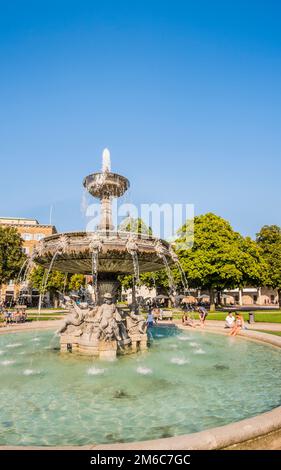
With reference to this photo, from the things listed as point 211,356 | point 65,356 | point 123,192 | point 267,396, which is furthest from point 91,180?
point 267,396

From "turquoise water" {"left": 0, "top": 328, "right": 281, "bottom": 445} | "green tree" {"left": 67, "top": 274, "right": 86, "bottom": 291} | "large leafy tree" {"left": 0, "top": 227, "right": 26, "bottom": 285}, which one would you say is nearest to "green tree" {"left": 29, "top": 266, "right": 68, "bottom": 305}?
"green tree" {"left": 67, "top": 274, "right": 86, "bottom": 291}

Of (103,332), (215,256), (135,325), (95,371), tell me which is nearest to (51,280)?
(215,256)

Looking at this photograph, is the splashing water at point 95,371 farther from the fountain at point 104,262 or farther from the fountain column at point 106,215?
the fountain column at point 106,215

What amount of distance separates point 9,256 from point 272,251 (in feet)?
130

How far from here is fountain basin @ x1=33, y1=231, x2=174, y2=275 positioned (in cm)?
1070

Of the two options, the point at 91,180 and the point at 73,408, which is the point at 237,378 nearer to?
the point at 73,408

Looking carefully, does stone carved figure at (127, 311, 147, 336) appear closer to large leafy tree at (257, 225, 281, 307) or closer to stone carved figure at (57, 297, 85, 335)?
stone carved figure at (57, 297, 85, 335)

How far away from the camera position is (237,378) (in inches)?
324

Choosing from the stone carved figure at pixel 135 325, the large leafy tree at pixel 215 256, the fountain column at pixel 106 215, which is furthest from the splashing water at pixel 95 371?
the large leafy tree at pixel 215 256

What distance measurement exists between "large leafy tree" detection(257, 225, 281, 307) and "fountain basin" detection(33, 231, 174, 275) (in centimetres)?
3844

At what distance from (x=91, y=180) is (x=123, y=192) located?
5.26 feet

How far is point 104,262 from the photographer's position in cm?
1202

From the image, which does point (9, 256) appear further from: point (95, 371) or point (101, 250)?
point (95, 371)
